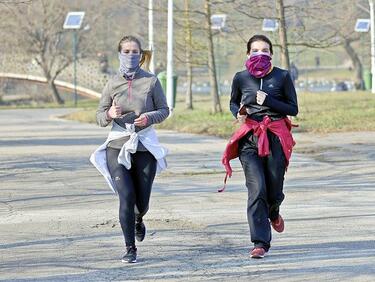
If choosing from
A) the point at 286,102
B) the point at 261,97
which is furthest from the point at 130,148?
the point at 286,102

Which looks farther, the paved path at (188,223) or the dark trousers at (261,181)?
the dark trousers at (261,181)

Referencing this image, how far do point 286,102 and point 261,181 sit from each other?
0.70 meters

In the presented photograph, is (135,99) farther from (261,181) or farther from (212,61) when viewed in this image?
(212,61)

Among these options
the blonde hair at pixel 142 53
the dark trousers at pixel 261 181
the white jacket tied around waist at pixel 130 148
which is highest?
the blonde hair at pixel 142 53

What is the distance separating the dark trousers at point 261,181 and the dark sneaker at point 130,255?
97 centimetres

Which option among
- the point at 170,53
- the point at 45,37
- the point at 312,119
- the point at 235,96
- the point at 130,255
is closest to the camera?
the point at 130,255

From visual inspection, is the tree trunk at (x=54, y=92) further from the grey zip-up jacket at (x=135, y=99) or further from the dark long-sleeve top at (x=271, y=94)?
the dark long-sleeve top at (x=271, y=94)

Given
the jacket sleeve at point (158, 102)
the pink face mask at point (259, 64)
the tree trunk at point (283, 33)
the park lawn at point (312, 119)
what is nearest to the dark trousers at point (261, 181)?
the pink face mask at point (259, 64)

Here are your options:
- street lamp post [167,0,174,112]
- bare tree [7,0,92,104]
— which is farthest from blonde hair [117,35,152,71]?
bare tree [7,0,92,104]

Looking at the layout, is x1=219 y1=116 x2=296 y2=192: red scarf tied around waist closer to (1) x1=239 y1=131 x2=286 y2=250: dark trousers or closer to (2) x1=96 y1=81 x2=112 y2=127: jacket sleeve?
(1) x1=239 y1=131 x2=286 y2=250: dark trousers

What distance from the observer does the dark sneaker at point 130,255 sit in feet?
28.7

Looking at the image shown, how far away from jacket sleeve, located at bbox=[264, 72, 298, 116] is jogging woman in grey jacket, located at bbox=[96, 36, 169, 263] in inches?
34.2

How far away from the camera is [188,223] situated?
435 inches

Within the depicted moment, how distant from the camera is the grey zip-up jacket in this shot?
894 cm
